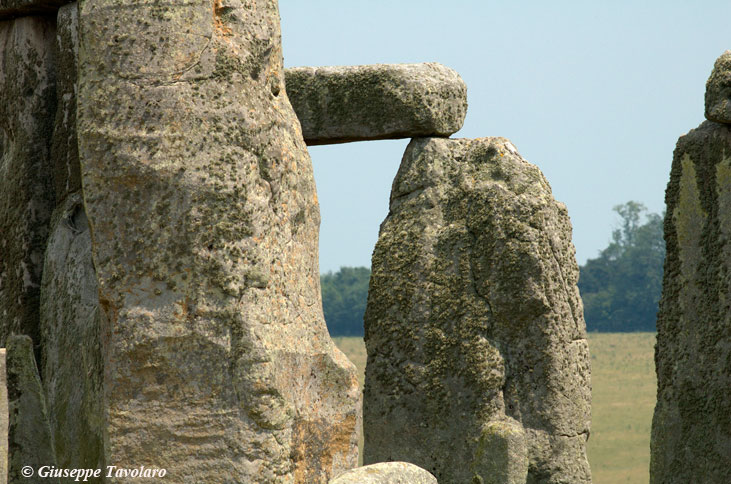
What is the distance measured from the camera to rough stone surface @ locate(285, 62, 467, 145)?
9.93m

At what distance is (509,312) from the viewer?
9.41 meters

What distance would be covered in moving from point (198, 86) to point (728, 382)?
4.36 meters

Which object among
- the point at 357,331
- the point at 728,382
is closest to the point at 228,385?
the point at 728,382

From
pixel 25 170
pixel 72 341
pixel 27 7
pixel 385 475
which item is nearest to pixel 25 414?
pixel 72 341

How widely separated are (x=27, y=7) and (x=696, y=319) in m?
4.39

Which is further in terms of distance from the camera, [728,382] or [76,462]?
[728,382]

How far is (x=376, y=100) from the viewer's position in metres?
10.0

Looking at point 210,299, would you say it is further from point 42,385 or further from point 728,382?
point 728,382

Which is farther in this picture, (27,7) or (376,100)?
(376,100)

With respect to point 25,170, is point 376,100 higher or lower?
higher

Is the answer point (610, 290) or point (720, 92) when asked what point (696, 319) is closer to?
point (720, 92)

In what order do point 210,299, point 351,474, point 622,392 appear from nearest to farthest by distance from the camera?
point 210,299, point 351,474, point 622,392

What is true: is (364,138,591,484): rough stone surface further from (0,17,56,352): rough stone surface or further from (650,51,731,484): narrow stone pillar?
(0,17,56,352): rough stone surface

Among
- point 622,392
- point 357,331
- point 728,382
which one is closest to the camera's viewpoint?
point 728,382
